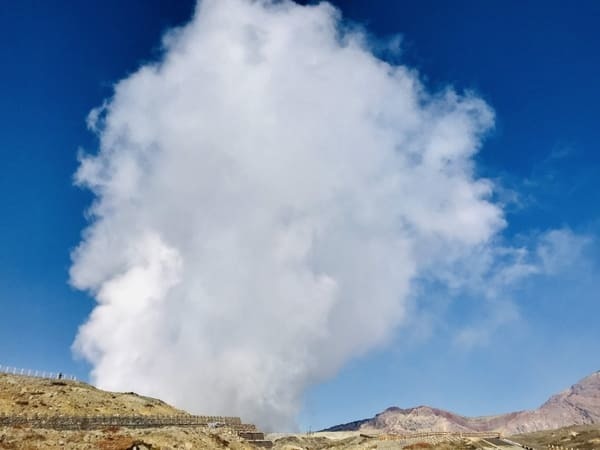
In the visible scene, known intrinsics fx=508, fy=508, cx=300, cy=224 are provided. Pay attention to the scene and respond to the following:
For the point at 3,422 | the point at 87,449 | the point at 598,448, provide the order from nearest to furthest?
the point at 87,449
the point at 3,422
the point at 598,448

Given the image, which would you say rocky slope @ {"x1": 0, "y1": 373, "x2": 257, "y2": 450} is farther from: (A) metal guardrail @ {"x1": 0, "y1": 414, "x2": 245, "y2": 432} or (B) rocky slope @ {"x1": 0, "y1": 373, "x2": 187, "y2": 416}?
(A) metal guardrail @ {"x1": 0, "y1": 414, "x2": 245, "y2": 432}

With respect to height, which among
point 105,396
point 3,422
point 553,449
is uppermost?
point 105,396

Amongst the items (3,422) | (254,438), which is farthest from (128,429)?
(254,438)

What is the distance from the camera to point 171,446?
2557 inches

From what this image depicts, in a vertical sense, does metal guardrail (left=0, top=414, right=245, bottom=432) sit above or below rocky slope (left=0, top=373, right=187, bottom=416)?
below

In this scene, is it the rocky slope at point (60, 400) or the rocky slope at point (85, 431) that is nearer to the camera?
the rocky slope at point (85, 431)

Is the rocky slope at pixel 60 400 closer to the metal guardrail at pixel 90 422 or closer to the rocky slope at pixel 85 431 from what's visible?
the rocky slope at pixel 85 431

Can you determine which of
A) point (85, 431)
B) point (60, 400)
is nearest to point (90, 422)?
point (85, 431)

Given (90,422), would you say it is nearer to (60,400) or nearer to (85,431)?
(85,431)

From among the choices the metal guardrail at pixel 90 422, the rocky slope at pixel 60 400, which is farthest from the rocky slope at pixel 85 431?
the metal guardrail at pixel 90 422

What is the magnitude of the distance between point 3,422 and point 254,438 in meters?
55.8

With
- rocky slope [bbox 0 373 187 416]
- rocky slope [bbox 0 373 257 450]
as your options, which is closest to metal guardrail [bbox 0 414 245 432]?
rocky slope [bbox 0 373 257 450]

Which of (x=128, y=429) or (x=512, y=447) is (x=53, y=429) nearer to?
(x=128, y=429)

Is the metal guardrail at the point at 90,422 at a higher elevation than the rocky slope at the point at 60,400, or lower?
lower
